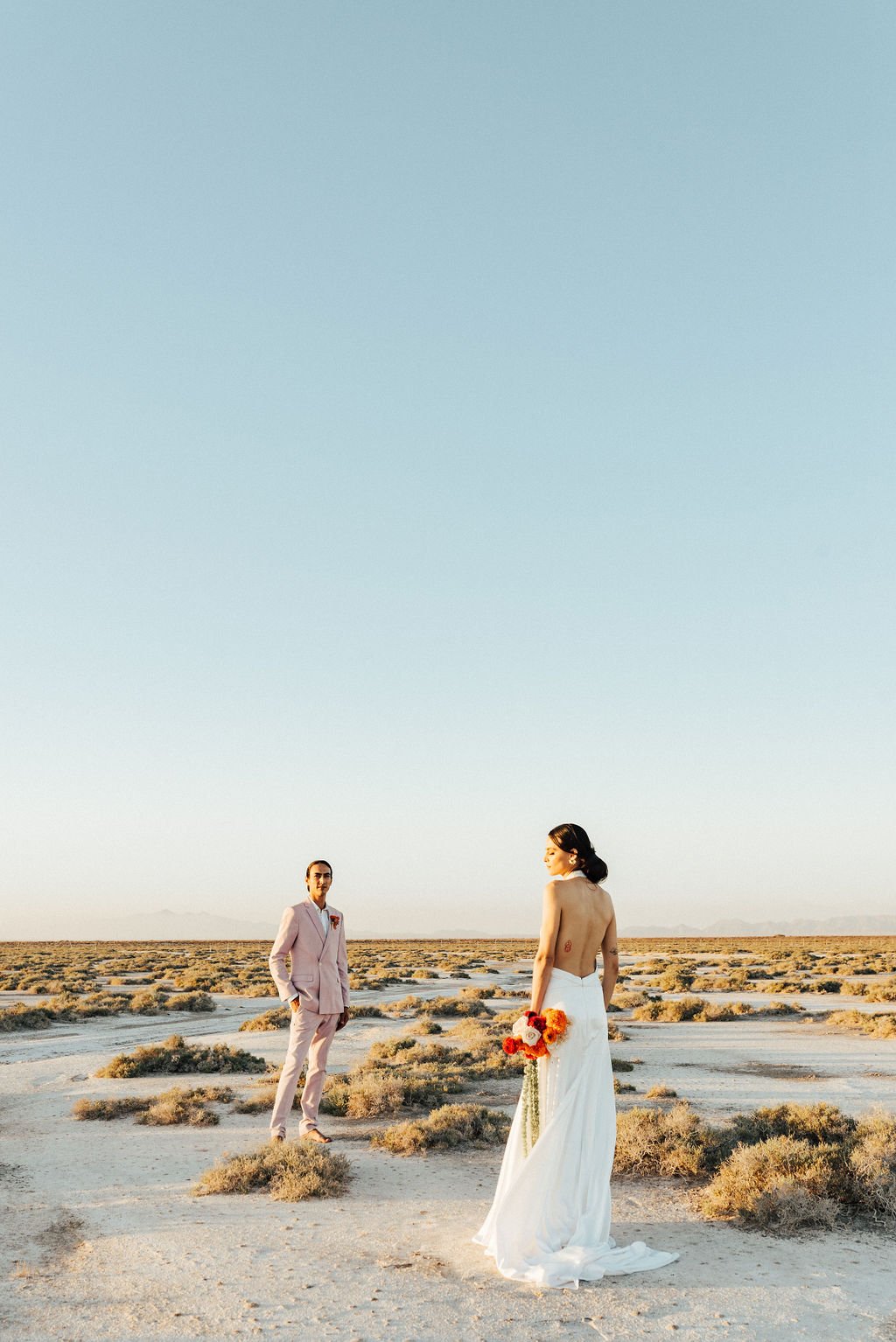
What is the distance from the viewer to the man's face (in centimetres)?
863

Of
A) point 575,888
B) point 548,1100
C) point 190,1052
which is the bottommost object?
point 190,1052

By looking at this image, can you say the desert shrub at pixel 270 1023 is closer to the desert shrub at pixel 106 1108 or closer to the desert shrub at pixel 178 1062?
the desert shrub at pixel 178 1062

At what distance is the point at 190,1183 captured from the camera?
7738 mm

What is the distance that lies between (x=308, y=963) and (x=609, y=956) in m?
3.35

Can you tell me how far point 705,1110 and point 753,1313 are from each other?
20.3 feet

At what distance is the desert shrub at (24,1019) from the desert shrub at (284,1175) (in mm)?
13989

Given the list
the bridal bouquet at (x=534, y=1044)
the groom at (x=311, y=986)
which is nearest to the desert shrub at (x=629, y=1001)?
the groom at (x=311, y=986)

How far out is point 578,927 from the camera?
19.3 feet

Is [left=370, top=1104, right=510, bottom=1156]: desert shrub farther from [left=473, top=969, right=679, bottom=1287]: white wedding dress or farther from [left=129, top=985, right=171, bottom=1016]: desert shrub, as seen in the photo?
[left=129, top=985, right=171, bottom=1016]: desert shrub

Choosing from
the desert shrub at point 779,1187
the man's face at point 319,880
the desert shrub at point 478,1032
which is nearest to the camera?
the desert shrub at point 779,1187

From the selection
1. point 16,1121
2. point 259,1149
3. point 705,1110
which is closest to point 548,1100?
point 259,1149

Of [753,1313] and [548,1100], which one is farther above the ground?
[548,1100]

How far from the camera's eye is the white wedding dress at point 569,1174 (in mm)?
5559

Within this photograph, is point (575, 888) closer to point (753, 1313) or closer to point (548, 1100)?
point (548, 1100)
